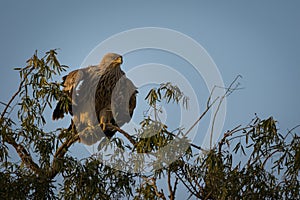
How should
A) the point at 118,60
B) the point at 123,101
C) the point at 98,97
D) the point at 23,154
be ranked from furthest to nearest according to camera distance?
the point at 118,60
the point at 98,97
the point at 123,101
the point at 23,154

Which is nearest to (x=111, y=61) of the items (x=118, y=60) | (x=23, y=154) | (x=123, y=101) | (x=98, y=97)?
(x=118, y=60)

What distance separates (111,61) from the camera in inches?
289

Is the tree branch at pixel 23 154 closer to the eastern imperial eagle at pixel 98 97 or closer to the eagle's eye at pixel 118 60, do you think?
the eastern imperial eagle at pixel 98 97

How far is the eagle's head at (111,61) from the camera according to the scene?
7246 mm

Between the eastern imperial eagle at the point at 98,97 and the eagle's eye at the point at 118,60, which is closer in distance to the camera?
the eastern imperial eagle at the point at 98,97

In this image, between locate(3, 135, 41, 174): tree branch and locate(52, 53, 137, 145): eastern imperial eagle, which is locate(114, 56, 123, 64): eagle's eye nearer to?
locate(52, 53, 137, 145): eastern imperial eagle

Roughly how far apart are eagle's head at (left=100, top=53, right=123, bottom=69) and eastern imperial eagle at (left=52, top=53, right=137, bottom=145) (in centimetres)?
12

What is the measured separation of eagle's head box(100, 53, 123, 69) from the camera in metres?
7.25

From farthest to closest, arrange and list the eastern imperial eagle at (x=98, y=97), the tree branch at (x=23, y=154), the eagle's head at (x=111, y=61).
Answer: the eagle's head at (x=111, y=61), the eastern imperial eagle at (x=98, y=97), the tree branch at (x=23, y=154)

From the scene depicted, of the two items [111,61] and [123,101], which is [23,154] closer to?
[123,101]

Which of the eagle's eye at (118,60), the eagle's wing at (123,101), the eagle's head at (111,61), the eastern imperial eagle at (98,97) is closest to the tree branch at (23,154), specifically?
the eastern imperial eagle at (98,97)

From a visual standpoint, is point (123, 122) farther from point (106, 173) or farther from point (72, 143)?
point (106, 173)

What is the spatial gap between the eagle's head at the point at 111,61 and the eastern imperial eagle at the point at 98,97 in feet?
0.38

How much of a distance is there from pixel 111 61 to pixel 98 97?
2.43ft
